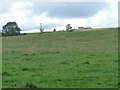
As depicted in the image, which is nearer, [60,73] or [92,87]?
[92,87]

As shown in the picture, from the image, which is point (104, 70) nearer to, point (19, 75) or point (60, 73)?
point (60, 73)

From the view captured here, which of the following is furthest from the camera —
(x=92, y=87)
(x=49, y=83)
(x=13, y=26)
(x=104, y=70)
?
(x=13, y=26)

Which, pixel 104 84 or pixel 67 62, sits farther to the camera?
pixel 67 62

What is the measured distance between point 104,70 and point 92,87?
207 inches

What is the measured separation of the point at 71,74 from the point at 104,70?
7.03ft

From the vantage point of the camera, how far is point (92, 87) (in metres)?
15.2

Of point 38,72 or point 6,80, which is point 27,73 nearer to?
point 38,72

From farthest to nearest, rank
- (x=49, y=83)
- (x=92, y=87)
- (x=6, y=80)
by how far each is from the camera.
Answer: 1. (x=6, y=80)
2. (x=49, y=83)
3. (x=92, y=87)

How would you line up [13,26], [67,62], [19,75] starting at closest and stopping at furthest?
[19,75] < [67,62] < [13,26]

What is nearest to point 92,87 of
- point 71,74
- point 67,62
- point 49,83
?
point 49,83

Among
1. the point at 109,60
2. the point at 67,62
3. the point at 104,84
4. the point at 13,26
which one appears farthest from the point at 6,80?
the point at 13,26

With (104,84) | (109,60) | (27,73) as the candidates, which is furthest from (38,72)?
(109,60)

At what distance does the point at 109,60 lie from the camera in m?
25.3

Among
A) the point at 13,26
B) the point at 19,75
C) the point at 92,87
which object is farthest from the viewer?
the point at 13,26
